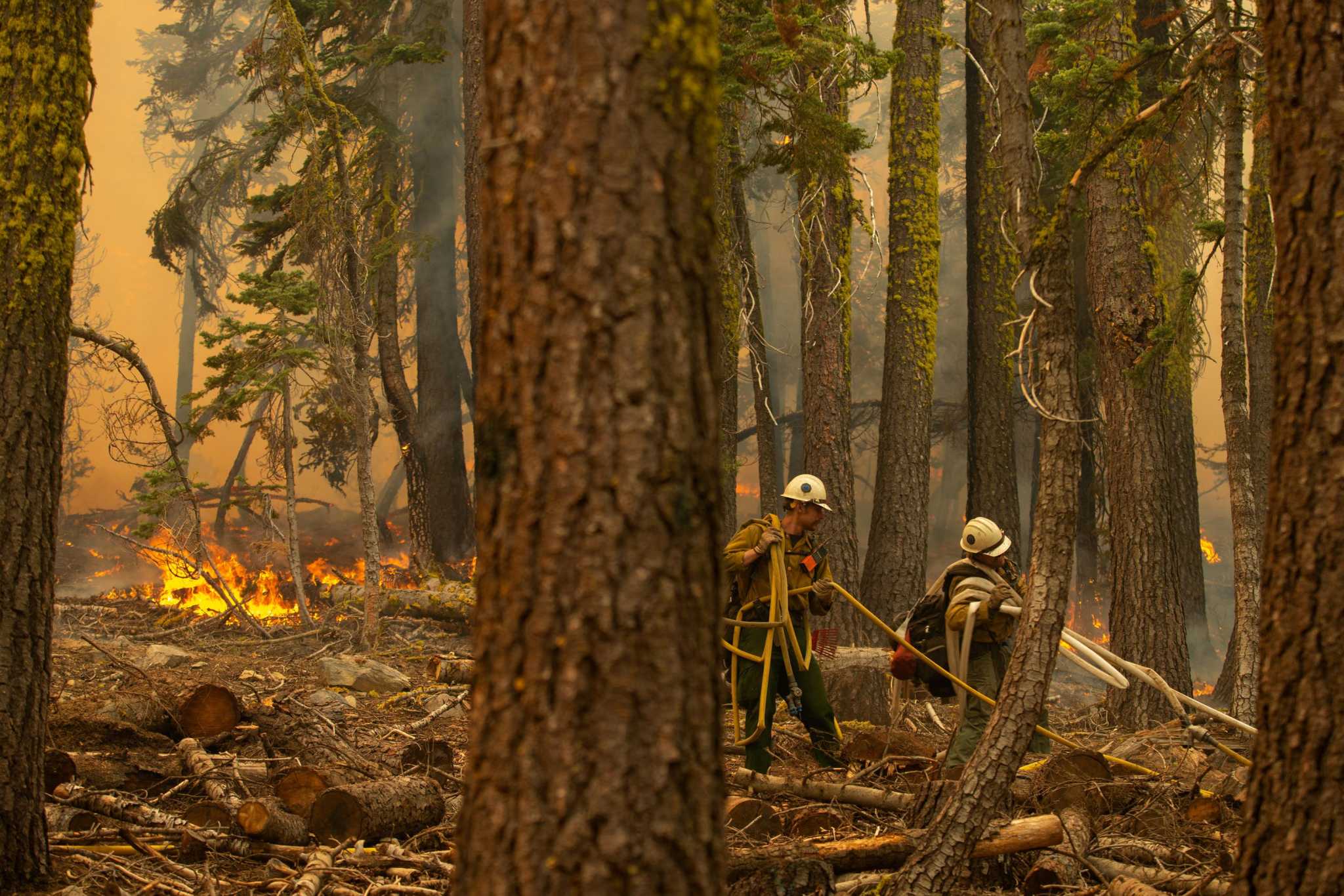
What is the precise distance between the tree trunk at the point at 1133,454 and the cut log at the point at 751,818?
5446 millimetres

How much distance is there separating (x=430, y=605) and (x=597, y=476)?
12615 mm

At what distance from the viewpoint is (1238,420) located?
877 centimetres

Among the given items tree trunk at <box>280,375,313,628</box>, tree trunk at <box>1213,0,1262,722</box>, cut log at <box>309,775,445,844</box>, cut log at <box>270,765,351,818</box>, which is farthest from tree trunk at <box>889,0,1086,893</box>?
tree trunk at <box>280,375,313,628</box>

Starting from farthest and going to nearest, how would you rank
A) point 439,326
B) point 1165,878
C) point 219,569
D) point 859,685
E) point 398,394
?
point 219,569 → point 439,326 → point 398,394 → point 859,685 → point 1165,878

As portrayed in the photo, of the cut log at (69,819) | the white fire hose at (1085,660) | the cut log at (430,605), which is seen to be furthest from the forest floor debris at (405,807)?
the cut log at (430,605)

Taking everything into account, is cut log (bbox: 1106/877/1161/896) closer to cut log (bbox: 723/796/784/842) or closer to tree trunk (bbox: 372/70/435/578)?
cut log (bbox: 723/796/784/842)

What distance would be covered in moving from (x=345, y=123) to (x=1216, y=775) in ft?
43.1

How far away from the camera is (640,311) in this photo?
247 centimetres

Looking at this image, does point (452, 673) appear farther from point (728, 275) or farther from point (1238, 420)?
point (1238, 420)

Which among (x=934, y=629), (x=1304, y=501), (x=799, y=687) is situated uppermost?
(x=1304, y=501)

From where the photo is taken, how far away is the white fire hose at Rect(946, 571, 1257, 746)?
18.2 ft

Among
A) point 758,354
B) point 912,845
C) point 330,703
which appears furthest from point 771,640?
point 758,354

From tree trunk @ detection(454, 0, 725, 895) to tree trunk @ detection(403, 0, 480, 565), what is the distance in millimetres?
15339

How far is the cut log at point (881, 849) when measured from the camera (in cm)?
447
